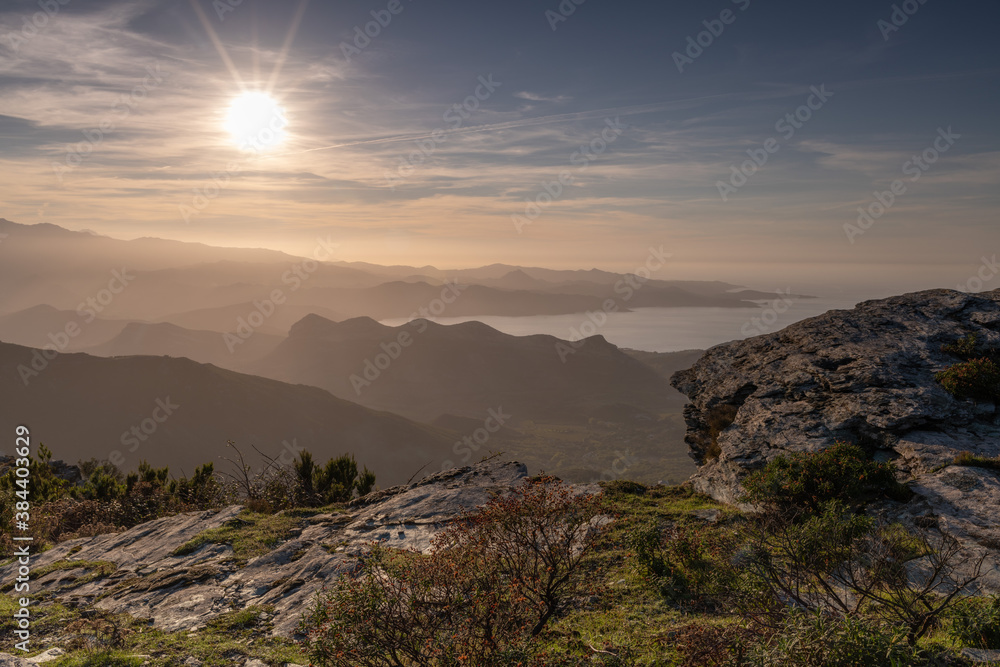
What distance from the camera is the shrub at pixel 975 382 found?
47.4 feet

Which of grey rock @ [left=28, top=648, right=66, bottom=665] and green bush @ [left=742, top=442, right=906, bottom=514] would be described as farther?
green bush @ [left=742, top=442, right=906, bottom=514]

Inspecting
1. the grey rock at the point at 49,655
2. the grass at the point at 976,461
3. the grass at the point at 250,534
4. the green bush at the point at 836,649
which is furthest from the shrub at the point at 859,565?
the grass at the point at 250,534

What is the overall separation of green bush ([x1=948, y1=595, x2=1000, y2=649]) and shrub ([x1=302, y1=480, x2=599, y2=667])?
5.07 m

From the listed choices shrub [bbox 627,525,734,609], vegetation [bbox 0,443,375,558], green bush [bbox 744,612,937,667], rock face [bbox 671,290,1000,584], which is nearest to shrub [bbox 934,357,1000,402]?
rock face [bbox 671,290,1000,584]

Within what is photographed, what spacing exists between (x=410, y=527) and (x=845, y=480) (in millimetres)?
11387

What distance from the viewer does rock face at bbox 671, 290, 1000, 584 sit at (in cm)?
1165

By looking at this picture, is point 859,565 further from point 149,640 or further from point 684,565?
point 149,640

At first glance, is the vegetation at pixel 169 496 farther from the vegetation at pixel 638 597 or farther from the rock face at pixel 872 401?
the rock face at pixel 872 401

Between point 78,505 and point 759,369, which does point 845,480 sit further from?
point 78,505

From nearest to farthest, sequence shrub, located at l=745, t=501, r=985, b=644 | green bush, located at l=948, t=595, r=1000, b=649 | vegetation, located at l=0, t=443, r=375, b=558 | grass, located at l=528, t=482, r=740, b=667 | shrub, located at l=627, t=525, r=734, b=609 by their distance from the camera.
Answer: green bush, located at l=948, t=595, r=1000, b=649, shrub, located at l=745, t=501, r=985, b=644, grass, located at l=528, t=482, r=740, b=667, shrub, located at l=627, t=525, r=734, b=609, vegetation, located at l=0, t=443, r=375, b=558

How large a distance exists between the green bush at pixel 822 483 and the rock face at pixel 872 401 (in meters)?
0.74

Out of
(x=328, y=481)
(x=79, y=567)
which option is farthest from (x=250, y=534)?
(x=328, y=481)

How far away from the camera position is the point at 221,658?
8484 mm

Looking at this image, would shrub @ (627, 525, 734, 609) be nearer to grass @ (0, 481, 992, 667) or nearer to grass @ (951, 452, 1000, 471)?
grass @ (0, 481, 992, 667)
